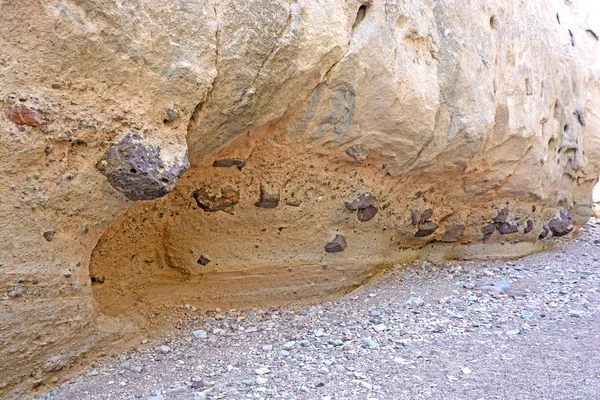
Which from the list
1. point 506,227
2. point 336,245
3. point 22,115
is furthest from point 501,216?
point 22,115

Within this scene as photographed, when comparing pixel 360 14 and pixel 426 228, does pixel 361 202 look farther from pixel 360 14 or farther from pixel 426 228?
pixel 360 14

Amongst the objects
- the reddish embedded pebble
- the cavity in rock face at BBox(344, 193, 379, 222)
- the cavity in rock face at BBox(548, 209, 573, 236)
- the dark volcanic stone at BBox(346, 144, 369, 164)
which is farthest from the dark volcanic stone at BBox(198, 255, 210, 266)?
the cavity in rock face at BBox(548, 209, 573, 236)

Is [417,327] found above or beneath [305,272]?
beneath

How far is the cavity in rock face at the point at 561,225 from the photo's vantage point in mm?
4520

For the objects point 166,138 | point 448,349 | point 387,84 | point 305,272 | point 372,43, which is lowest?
point 448,349

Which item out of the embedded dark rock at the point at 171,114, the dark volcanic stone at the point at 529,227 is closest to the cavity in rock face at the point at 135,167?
the embedded dark rock at the point at 171,114

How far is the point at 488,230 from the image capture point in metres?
4.05

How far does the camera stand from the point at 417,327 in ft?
9.06

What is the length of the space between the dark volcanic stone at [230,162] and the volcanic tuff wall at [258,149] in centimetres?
2

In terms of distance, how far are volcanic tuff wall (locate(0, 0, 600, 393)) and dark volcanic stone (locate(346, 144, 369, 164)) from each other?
1 centimetres

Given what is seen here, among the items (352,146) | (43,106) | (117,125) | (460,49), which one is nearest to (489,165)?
(460,49)

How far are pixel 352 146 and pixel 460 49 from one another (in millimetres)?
863

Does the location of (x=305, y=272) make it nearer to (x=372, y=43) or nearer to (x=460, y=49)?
(x=372, y=43)

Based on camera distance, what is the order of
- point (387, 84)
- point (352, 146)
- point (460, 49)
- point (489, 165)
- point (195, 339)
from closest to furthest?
point (195, 339), point (387, 84), point (352, 146), point (460, 49), point (489, 165)
